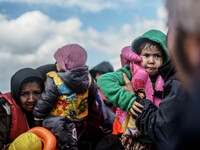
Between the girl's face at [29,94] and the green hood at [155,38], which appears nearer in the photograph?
the green hood at [155,38]

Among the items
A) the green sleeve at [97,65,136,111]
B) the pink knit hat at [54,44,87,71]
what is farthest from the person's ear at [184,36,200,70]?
the pink knit hat at [54,44,87,71]

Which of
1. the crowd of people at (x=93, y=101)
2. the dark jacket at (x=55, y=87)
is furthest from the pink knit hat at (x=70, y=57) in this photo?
the dark jacket at (x=55, y=87)

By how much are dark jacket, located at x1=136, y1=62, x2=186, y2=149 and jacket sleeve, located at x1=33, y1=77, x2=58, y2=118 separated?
4.19 ft

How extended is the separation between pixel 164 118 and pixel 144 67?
844 millimetres

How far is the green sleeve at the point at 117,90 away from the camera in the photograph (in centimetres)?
200

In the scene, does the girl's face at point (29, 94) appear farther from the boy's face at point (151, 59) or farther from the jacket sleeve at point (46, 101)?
the boy's face at point (151, 59)

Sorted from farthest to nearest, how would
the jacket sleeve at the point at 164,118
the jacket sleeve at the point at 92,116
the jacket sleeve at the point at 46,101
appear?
the jacket sleeve at the point at 92,116 < the jacket sleeve at the point at 46,101 < the jacket sleeve at the point at 164,118

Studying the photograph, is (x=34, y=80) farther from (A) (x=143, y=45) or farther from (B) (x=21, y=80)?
(A) (x=143, y=45)

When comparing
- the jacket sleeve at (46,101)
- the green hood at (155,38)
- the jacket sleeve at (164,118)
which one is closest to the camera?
the jacket sleeve at (164,118)

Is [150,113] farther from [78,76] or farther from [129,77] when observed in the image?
[78,76]

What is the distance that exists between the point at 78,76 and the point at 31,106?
2.37 feet

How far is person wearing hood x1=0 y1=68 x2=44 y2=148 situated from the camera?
2709mm

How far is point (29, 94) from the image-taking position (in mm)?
2924

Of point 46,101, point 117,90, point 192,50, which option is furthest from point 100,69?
point 192,50
